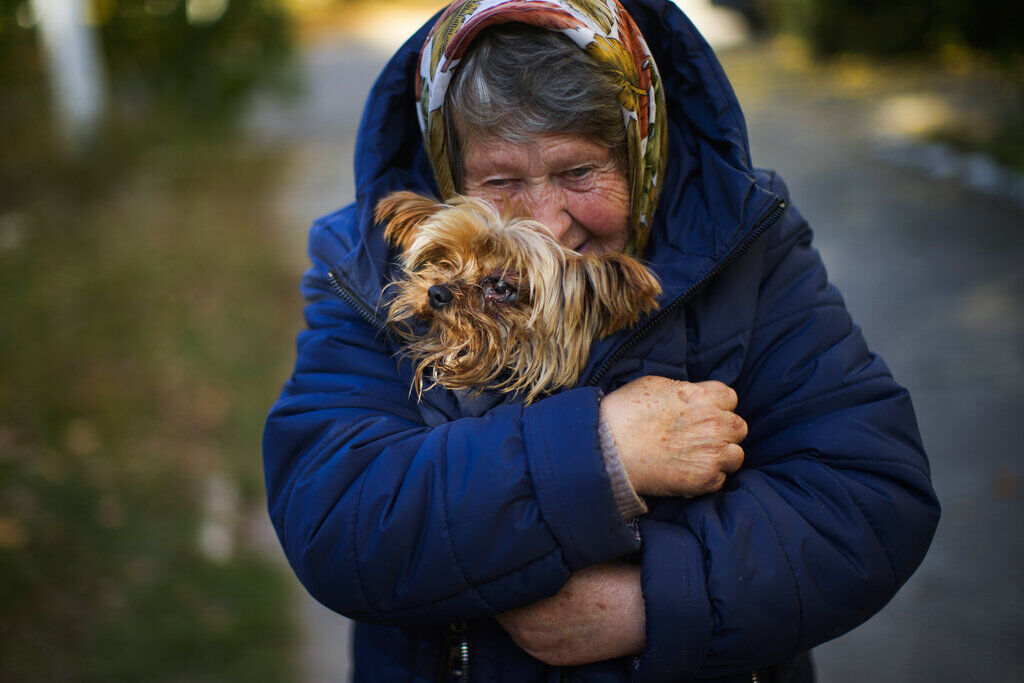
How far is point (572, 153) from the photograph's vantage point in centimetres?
169

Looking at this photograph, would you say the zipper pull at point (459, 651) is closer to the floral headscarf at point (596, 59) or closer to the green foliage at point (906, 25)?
the floral headscarf at point (596, 59)

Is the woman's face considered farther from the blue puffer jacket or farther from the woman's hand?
the woman's hand

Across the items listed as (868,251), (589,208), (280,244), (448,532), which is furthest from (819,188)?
(448,532)

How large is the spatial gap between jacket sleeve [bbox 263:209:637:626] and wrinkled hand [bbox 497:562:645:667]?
0.29ft

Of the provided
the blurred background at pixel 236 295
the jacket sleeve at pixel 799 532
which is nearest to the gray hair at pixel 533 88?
the jacket sleeve at pixel 799 532

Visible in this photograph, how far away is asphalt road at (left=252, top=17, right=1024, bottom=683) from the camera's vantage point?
10.5ft

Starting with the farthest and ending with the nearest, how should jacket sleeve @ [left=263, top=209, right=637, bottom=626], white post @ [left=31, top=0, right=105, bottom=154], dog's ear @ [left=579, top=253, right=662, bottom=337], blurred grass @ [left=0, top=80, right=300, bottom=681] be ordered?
white post @ [left=31, top=0, right=105, bottom=154]
blurred grass @ [left=0, top=80, right=300, bottom=681]
dog's ear @ [left=579, top=253, right=662, bottom=337]
jacket sleeve @ [left=263, top=209, right=637, bottom=626]

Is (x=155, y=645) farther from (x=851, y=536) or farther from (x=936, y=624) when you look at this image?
(x=936, y=624)

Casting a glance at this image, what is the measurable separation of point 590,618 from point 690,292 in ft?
2.19

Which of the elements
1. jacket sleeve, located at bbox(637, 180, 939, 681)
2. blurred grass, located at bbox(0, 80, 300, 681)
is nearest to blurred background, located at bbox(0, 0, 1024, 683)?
blurred grass, located at bbox(0, 80, 300, 681)

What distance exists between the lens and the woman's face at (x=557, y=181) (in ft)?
5.56

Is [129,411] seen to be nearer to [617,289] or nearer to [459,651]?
[459,651]

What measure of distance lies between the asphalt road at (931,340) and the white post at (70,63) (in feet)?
Answer: 6.52

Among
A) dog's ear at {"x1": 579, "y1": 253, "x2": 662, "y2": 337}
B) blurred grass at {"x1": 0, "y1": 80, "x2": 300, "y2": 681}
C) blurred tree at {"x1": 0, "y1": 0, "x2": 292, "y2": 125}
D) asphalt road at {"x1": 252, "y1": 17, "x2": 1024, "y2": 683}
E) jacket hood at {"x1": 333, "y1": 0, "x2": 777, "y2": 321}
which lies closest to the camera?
dog's ear at {"x1": 579, "y1": 253, "x2": 662, "y2": 337}
